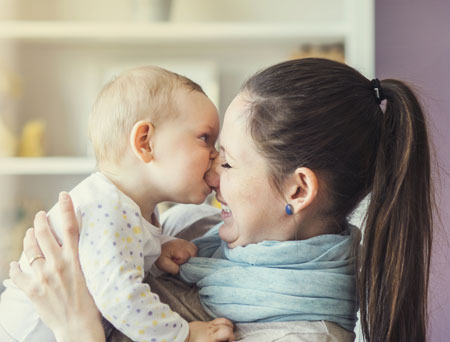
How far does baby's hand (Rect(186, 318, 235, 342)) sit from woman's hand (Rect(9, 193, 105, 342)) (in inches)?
6.7

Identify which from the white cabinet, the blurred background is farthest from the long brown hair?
the white cabinet

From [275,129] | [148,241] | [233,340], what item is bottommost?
[233,340]

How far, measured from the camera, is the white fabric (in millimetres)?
1084

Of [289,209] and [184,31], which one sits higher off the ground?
[184,31]

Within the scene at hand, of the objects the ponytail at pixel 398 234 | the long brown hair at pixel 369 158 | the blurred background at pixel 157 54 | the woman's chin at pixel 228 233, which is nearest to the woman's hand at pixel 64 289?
the woman's chin at pixel 228 233

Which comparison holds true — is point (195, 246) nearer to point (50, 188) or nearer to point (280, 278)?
point (280, 278)

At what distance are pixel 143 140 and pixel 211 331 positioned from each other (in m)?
0.40

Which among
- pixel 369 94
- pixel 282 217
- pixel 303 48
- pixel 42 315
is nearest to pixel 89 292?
pixel 42 315

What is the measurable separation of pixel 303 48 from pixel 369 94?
5.92 ft

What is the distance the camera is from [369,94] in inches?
48.8

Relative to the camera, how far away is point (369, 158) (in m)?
1.23

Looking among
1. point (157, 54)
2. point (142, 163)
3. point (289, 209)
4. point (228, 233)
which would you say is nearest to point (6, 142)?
point (157, 54)

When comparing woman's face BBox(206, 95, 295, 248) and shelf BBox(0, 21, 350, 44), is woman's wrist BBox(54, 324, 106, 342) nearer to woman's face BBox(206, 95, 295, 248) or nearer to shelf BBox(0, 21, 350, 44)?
woman's face BBox(206, 95, 295, 248)

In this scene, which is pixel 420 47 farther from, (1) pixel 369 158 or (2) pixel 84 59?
(1) pixel 369 158
